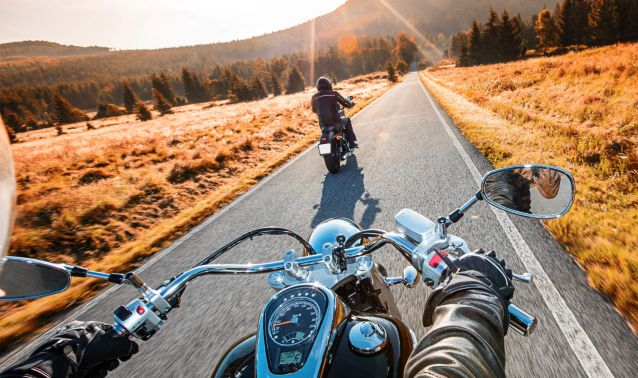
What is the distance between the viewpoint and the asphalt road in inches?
83.4

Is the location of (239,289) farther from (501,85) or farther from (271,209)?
(501,85)

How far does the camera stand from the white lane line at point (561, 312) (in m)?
1.94

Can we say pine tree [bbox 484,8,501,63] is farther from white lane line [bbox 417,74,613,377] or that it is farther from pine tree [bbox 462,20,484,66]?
white lane line [bbox 417,74,613,377]

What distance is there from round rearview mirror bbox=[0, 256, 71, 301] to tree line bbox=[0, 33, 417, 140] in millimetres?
58697

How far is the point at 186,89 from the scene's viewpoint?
85000 millimetres

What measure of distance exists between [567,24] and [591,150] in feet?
226

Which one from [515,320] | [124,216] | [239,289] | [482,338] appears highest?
[482,338]

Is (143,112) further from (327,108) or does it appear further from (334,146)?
(334,146)

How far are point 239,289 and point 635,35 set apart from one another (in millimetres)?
67272

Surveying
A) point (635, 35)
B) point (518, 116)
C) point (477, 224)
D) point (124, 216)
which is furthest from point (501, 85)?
point (635, 35)

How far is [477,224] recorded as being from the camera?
149 inches

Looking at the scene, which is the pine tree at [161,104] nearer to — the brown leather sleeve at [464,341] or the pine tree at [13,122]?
the pine tree at [13,122]

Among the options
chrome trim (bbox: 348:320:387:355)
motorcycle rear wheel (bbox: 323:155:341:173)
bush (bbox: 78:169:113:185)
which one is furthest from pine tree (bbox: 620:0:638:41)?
chrome trim (bbox: 348:320:387:355)

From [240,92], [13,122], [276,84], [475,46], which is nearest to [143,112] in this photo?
[240,92]
